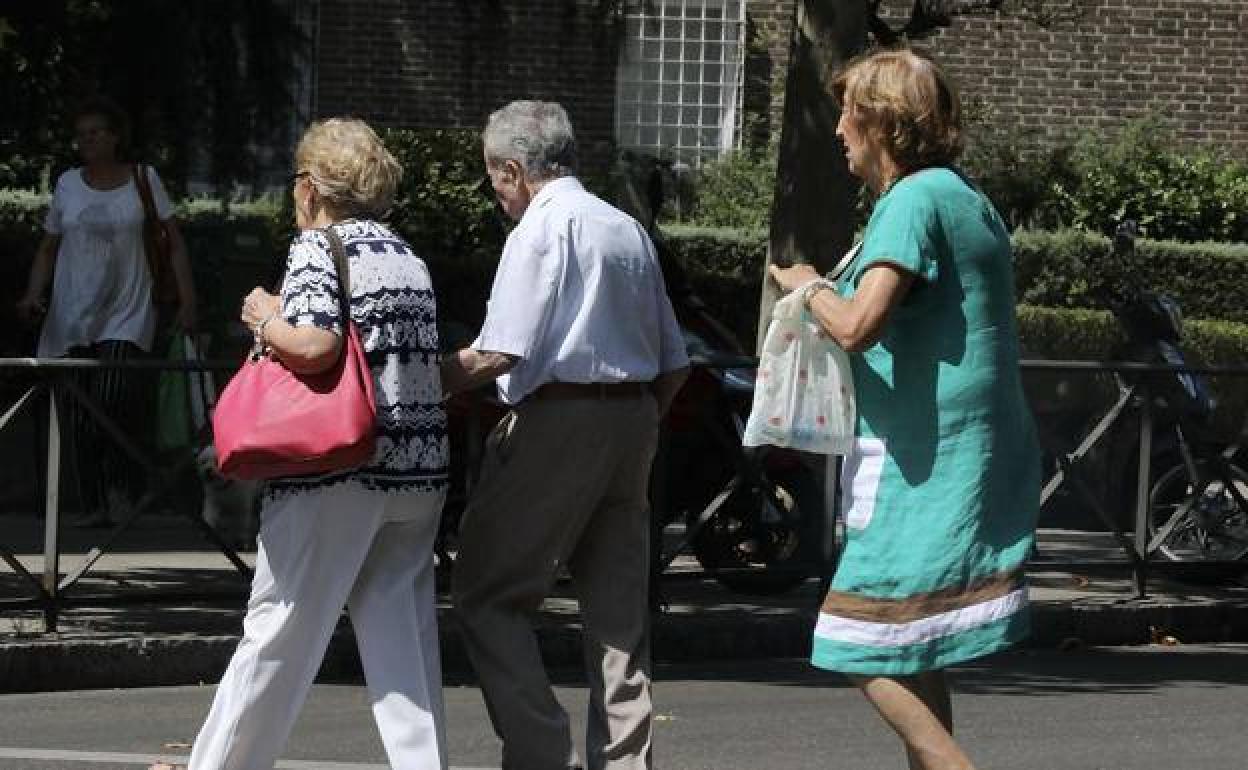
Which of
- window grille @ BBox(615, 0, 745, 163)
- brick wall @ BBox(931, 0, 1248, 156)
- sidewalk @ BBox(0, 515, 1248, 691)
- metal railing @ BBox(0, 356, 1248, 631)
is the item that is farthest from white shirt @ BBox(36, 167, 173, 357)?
brick wall @ BBox(931, 0, 1248, 156)

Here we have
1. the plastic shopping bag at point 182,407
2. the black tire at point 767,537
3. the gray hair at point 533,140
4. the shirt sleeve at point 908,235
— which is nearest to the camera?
the shirt sleeve at point 908,235

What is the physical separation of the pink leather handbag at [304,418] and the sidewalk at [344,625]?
3.02m

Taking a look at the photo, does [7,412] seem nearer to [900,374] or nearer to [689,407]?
[689,407]

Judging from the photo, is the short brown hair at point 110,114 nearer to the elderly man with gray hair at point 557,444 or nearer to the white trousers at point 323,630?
the elderly man with gray hair at point 557,444

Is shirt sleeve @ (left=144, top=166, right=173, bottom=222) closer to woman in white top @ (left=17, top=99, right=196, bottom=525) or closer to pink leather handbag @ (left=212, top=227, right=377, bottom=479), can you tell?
woman in white top @ (left=17, top=99, right=196, bottom=525)

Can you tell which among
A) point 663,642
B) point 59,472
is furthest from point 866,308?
point 663,642

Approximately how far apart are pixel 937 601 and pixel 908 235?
726 mm

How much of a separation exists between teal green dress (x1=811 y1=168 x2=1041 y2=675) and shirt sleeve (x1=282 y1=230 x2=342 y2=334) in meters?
1.35

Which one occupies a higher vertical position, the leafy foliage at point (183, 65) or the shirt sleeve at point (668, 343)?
the leafy foliage at point (183, 65)

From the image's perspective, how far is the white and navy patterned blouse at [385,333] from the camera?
239 inches

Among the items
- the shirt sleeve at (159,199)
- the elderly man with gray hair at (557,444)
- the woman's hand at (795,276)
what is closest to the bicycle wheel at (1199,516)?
the shirt sleeve at (159,199)

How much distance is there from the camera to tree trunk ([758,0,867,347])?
11.5 metres

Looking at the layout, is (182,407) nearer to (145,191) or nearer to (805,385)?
(145,191)

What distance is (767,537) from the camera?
35.1 feet
